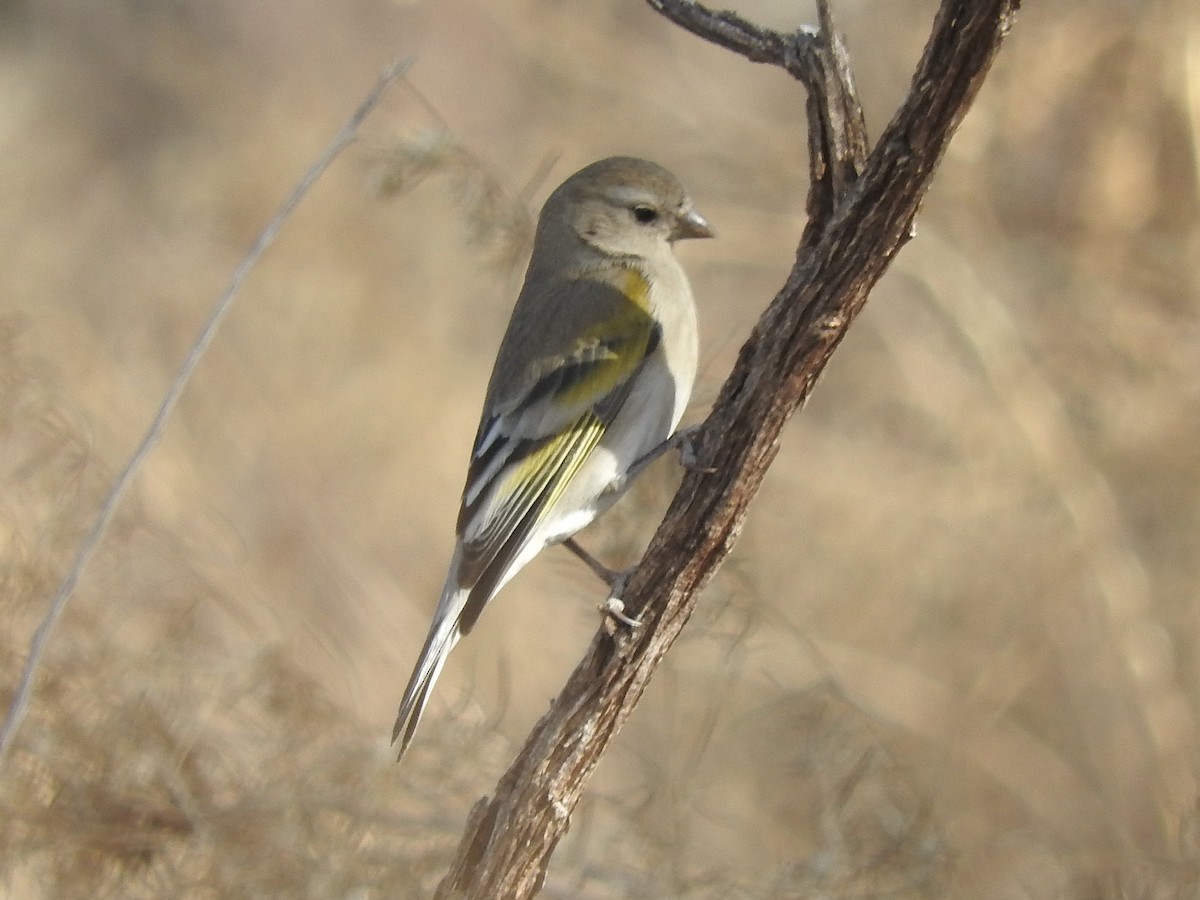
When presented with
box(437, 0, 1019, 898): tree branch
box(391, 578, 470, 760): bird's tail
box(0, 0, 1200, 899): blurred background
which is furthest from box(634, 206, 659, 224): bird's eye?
box(437, 0, 1019, 898): tree branch

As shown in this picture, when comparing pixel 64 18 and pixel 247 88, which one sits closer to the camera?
pixel 247 88

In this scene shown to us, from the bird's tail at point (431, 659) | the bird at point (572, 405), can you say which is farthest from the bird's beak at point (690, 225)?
the bird's tail at point (431, 659)

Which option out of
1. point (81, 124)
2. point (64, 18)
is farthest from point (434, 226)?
point (64, 18)

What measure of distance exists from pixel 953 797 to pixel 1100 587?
113 cm

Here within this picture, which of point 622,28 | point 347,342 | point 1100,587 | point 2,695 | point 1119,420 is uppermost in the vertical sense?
point 622,28

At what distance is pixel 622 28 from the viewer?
9.64m

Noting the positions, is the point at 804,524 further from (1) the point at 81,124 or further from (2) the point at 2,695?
(1) the point at 81,124

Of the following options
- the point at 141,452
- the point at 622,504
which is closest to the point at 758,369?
the point at 141,452

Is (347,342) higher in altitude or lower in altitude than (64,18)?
lower

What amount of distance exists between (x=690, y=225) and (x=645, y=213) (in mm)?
155

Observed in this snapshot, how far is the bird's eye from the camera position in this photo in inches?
182

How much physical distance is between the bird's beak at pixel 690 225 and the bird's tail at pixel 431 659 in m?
1.50

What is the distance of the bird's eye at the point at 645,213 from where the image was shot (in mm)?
4625

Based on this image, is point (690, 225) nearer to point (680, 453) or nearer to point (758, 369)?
point (680, 453)
